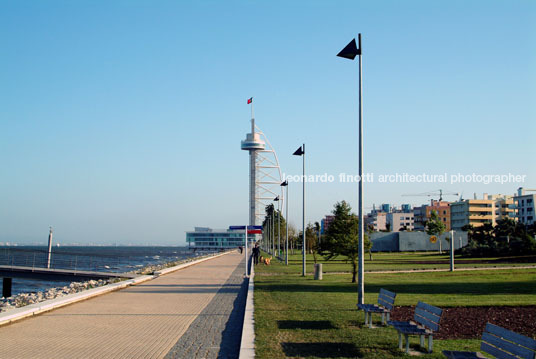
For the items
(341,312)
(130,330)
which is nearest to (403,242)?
(341,312)

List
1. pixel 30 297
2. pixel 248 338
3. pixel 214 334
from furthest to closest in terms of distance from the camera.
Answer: pixel 30 297 < pixel 214 334 < pixel 248 338

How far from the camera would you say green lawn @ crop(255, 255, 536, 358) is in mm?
8617

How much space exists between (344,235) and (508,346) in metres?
17.4

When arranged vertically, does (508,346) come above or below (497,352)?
above

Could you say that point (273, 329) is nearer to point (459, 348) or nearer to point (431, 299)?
point (459, 348)

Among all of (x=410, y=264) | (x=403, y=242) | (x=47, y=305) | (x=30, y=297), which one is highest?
(x=403, y=242)

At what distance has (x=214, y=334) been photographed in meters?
11.0

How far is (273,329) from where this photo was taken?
1058cm

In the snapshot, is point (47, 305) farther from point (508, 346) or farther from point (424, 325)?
point (508, 346)

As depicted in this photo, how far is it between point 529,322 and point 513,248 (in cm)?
4312

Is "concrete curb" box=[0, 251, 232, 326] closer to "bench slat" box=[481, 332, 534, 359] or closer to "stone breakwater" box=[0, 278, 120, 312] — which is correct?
"stone breakwater" box=[0, 278, 120, 312]

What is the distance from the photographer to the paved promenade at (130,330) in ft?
29.7

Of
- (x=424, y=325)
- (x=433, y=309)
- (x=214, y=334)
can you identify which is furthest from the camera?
(x=214, y=334)

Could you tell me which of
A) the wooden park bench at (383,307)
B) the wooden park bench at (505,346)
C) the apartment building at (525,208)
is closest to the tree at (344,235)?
the wooden park bench at (383,307)
